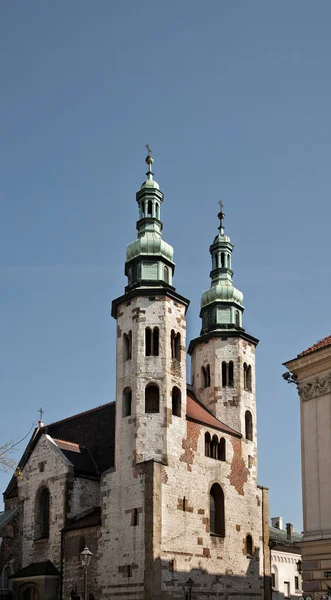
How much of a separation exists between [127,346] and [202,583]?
11.2 metres

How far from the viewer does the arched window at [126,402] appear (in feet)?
116

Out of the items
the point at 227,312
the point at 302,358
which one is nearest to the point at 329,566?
the point at 302,358

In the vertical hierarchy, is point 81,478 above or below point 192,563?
above

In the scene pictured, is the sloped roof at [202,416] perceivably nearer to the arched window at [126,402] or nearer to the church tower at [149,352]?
the church tower at [149,352]

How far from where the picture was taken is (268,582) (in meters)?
38.0

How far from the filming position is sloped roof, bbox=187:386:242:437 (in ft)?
121

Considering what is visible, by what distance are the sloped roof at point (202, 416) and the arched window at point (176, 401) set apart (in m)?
0.75

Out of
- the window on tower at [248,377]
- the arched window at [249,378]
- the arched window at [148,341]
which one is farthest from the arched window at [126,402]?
the arched window at [249,378]

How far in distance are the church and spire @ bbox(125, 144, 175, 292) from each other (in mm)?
63

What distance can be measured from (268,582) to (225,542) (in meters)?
4.19

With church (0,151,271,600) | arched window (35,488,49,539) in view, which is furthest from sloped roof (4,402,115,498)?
arched window (35,488,49,539)

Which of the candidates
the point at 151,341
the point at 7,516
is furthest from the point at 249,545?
the point at 7,516

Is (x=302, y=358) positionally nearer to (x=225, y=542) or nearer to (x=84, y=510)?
(x=225, y=542)

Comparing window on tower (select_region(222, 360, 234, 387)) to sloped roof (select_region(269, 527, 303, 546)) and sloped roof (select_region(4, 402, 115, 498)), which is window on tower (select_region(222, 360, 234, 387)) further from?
sloped roof (select_region(269, 527, 303, 546))
